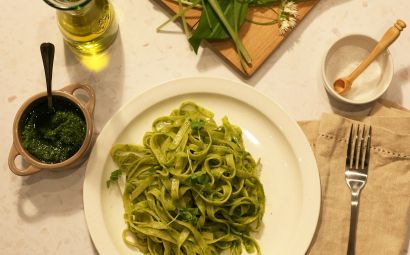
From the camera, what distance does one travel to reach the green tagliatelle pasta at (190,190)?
65.7 inches

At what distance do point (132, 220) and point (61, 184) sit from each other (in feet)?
1.08

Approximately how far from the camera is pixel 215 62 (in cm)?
189

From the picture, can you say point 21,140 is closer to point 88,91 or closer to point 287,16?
point 88,91

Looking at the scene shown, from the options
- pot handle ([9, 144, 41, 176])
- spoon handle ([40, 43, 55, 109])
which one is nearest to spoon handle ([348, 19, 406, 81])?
spoon handle ([40, 43, 55, 109])

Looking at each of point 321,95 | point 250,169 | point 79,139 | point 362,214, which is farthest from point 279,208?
point 79,139

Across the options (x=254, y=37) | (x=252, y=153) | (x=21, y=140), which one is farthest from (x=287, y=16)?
(x=21, y=140)

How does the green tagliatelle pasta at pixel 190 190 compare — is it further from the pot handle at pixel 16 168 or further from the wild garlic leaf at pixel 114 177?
the pot handle at pixel 16 168

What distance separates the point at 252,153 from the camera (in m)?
1.81

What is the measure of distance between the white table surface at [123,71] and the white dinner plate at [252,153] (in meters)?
0.12

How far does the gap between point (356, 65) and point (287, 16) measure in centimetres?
33

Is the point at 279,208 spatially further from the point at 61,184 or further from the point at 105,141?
the point at 61,184

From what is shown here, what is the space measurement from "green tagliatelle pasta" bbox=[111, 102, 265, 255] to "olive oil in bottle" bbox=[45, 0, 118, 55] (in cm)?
40

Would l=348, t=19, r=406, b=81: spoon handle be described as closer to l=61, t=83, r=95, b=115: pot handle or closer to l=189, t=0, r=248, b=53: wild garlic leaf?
l=189, t=0, r=248, b=53: wild garlic leaf

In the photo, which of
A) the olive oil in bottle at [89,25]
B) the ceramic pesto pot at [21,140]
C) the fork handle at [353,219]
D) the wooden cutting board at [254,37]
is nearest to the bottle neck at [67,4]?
the olive oil in bottle at [89,25]
